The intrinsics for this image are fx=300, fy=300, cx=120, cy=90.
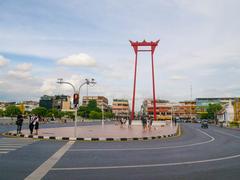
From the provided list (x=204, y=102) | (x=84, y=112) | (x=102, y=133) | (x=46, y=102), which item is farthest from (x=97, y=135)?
(x=204, y=102)

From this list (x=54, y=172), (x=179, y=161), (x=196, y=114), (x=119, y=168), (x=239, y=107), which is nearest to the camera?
(x=54, y=172)

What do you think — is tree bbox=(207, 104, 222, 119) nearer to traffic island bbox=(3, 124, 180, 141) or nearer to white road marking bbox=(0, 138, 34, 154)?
traffic island bbox=(3, 124, 180, 141)

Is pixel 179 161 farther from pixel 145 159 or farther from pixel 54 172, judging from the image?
pixel 54 172

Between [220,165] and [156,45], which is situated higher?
[156,45]

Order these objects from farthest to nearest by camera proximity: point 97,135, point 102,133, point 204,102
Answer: point 204,102, point 102,133, point 97,135

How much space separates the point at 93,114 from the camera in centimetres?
12838

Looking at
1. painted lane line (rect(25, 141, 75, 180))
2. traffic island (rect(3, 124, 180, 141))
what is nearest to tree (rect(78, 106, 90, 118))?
traffic island (rect(3, 124, 180, 141))

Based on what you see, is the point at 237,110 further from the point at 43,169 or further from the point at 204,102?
the point at 204,102

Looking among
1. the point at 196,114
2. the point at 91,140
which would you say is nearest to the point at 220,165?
the point at 91,140

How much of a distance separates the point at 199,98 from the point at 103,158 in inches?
6855

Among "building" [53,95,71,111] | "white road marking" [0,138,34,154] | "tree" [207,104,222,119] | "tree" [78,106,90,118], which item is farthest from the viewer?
"building" [53,95,71,111]

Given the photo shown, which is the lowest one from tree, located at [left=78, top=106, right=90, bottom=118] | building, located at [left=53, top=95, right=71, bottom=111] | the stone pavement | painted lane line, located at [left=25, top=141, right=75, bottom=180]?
painted lane line, located at [left=25, top=141, right=75, bottom=180]

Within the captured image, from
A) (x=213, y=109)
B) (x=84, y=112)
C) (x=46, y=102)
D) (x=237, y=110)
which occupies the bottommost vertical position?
(x=84, y=112)

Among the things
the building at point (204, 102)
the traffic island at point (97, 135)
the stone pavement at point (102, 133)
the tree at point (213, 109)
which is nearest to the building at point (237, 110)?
the tree at point (213, 109)
